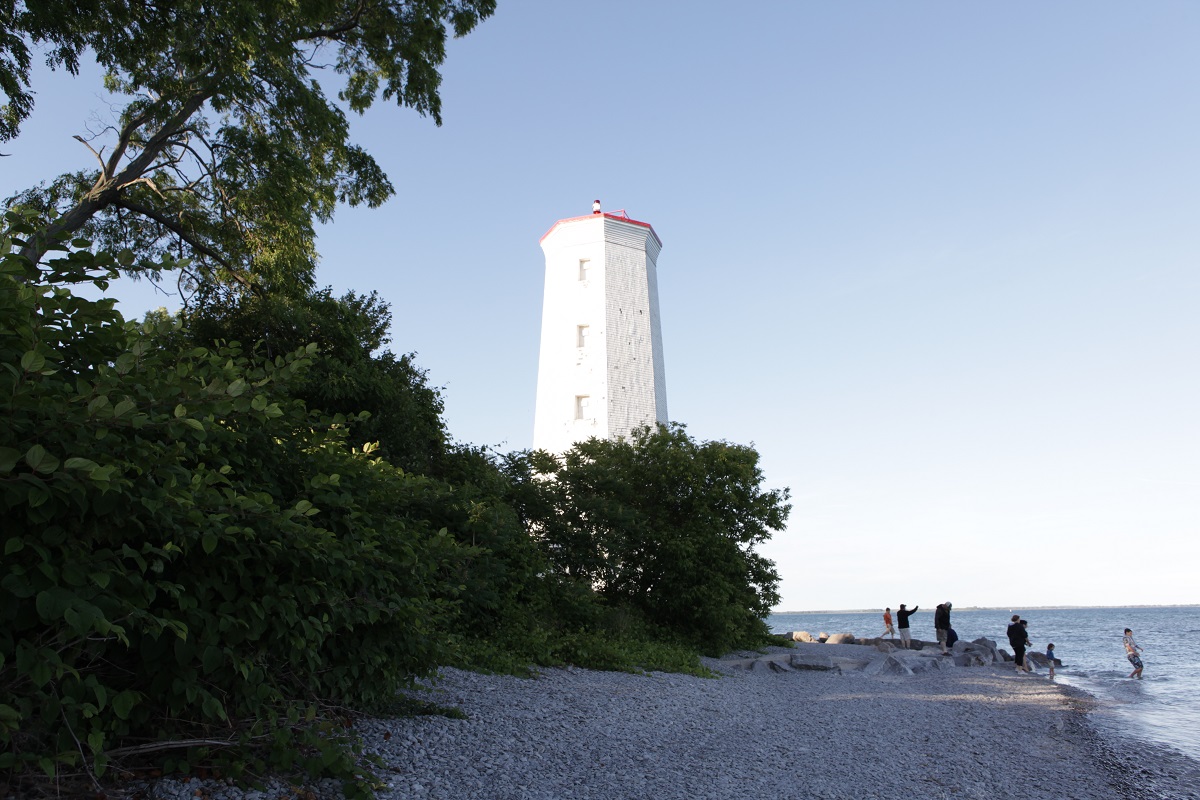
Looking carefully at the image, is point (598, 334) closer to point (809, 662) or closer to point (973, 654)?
point (809, 662)

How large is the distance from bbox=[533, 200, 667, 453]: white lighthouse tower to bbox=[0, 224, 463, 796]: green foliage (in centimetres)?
2075

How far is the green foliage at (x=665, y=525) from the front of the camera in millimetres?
18406

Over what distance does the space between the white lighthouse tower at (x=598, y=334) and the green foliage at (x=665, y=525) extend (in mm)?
4960

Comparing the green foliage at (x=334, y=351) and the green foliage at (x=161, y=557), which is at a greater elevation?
the green foliage at (x=334, y=351)

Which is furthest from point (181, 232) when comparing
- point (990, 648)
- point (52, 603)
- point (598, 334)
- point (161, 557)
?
point (990, 648)

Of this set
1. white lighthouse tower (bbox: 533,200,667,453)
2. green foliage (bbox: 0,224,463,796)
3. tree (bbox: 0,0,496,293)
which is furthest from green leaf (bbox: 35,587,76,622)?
white lighthouse tower (bbox: 533,200,667,453)

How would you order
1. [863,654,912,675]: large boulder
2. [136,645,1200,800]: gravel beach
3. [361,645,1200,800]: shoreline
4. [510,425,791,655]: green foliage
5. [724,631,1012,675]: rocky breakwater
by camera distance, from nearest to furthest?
1. [136,645,1200,800]: gravel beach
2. [361,645,1200,800]: shoreline
3. [510,425,791,655]: green foliage
4. [724,631,1012,675]: rocky breakwater
5. [863,654,912,675]: large boulder

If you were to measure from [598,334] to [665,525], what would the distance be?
32.8 ft

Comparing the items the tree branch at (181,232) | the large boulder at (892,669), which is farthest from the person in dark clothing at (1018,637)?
the tree branch at (181,232)

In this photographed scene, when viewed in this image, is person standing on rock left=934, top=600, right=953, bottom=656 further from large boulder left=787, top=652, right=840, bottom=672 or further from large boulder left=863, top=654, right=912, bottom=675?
large boulder left=787, top=652, right=840, bottom=672

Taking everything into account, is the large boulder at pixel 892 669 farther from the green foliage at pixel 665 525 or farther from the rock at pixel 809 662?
the green foliage at pixel 665 525

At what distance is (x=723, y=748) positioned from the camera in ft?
28.1

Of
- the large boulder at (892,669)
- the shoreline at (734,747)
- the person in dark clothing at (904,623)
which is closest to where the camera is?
the shoreline at (734,747)

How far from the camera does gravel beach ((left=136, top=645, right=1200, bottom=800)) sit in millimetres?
6324
